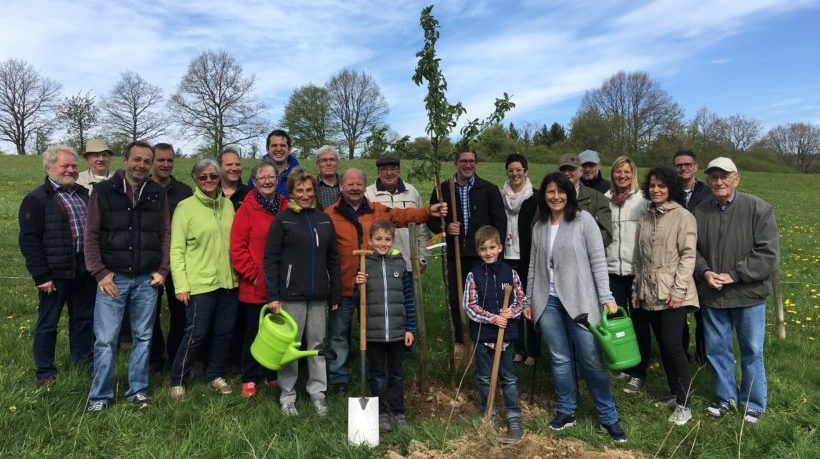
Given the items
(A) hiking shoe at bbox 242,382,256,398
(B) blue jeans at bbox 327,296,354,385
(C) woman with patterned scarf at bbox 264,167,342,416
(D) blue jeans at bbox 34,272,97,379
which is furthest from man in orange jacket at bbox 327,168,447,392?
(D) blue jeans at bbox 34,272,97,379

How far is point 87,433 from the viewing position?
13.0 ft

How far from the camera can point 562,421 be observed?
432cm

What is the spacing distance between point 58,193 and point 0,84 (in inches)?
2190

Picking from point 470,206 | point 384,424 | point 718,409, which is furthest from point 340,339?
point 718,409

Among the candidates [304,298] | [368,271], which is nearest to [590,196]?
[368,271]

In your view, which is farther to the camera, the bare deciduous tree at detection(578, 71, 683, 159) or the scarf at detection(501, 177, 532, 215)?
the bare deciduous tree at detection(578, 71, 683, 159)

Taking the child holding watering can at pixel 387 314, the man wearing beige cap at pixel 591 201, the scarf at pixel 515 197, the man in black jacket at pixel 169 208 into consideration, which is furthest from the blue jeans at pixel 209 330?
the man wearing beige cap at pixel 591 201

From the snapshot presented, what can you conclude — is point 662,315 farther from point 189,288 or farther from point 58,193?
point 58,193

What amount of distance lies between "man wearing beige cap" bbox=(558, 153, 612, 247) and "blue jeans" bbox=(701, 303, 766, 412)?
3.59ft

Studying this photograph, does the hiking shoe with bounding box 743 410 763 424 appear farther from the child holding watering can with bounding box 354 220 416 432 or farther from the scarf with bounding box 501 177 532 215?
the child holding watering can with bounding box 354 220 416 432

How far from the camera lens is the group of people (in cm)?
432

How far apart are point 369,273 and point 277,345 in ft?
3.21

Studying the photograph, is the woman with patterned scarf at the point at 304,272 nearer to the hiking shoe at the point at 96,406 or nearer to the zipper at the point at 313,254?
the zipper at the point at 313,254

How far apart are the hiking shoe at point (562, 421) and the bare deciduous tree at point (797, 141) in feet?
221
